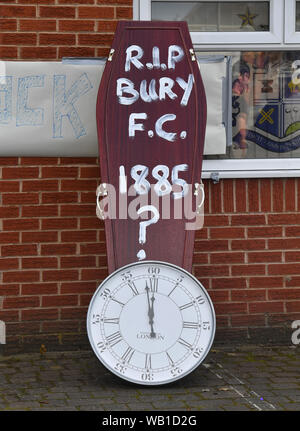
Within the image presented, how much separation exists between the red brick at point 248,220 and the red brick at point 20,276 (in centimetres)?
147

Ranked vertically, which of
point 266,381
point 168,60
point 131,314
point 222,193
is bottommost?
point 266,381

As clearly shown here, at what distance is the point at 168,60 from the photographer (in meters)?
5.36

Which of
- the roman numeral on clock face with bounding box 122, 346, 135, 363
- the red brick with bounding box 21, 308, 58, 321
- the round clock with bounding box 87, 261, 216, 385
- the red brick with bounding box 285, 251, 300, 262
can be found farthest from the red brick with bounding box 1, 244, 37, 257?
the red brick with bounding box 285, 251, 300, 262

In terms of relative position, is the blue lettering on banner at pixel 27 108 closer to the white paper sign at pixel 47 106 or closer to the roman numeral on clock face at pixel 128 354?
the white paper sign at pixel 47 106

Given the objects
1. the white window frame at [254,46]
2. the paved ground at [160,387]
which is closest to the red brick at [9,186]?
the paved ground at [160,387]

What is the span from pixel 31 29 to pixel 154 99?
113 cm

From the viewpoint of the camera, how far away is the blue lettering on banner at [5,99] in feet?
19.0

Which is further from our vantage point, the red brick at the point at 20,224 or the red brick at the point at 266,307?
the red brick at the point at 266,307

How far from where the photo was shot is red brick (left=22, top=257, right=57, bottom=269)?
5906 mm

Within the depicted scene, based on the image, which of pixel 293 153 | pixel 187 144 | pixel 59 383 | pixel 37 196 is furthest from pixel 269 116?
pixel 59 383

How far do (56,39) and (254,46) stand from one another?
1439 mm

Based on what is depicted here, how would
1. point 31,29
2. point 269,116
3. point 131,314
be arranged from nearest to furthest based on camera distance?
point 131,314 → point 31,29 → point 269,116

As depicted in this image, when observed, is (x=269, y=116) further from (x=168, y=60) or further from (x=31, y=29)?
(x=31, y=29)

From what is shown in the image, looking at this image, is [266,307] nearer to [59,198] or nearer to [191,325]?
[191,325]
